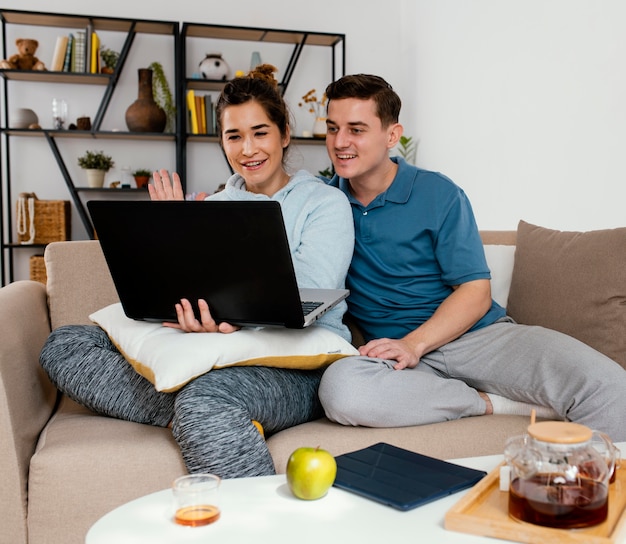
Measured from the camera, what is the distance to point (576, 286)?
6.13 feet

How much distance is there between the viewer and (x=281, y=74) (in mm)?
5137

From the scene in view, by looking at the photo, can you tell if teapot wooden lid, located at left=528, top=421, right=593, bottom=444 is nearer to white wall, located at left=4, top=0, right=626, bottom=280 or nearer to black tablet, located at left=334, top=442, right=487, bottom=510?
black tablet, located at left=334, top=442, right=487, bottom=510

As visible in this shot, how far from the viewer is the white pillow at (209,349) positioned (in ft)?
5.00

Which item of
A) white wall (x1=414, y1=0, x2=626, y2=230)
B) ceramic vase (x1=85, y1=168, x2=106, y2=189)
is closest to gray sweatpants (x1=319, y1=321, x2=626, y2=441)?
white wall (x1=414, y1=0, x2=626, y2=230)

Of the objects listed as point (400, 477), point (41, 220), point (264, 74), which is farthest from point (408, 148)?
point (400, 477)

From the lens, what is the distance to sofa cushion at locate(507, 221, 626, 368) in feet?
5.90

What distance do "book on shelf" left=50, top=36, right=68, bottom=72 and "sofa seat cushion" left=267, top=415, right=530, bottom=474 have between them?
143 inches

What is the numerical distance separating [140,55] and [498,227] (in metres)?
2.59

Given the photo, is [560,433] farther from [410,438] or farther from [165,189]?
[165,189]

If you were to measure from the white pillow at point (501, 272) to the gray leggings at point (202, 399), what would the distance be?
0.60m

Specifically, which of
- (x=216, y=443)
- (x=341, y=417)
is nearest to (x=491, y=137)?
(x=341, y=417)

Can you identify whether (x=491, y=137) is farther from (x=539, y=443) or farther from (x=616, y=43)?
(x=539, y=443)

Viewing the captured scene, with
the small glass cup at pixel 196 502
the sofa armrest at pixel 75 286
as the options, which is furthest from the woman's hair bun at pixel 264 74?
the small glass cup at pixel 196 502

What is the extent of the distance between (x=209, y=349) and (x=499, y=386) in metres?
0.68
